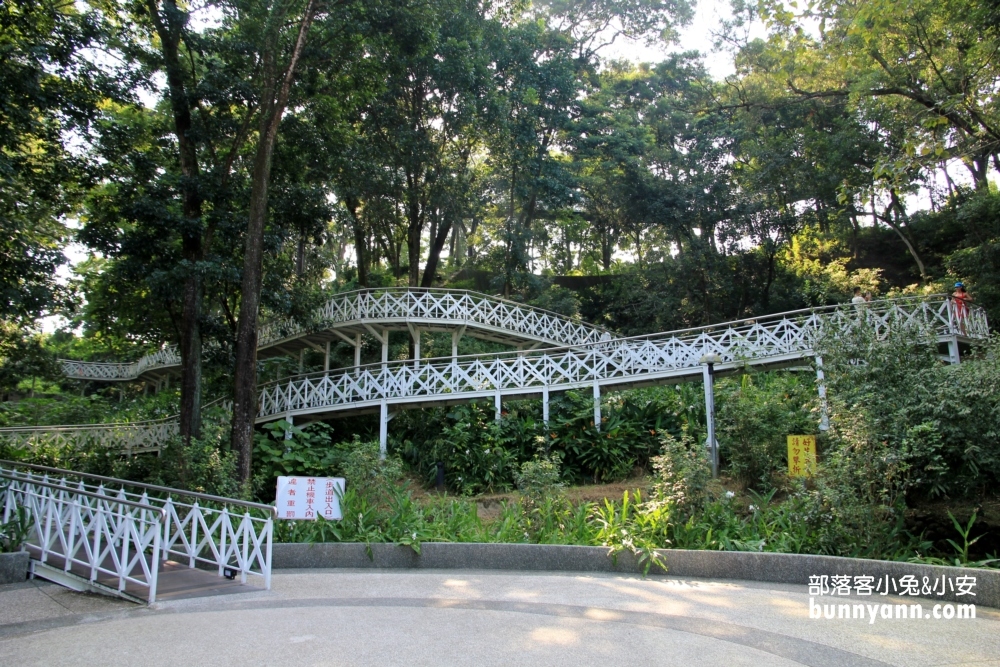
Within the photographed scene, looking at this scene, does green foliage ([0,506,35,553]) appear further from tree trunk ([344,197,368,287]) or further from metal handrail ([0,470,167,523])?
tree trunk ([344,197,368,287])

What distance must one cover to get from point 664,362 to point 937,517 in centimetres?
840

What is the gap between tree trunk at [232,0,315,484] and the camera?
11.6m

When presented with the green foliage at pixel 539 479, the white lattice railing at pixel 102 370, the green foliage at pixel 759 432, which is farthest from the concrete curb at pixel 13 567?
the white lattice railing at pixel 102 370

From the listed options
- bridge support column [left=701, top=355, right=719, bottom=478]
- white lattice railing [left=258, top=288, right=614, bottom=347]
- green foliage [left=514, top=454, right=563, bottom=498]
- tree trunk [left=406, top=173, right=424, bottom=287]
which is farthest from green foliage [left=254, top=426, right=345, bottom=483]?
bridge support column [left=701, top=355, right=719, bottom=478]

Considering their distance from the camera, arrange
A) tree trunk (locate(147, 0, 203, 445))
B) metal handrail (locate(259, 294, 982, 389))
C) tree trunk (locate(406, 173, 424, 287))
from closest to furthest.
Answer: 1. metal handrail (locate(259, 294, 982, 389))
2. tree trunk (locate(147, 0, 203, 445))
3. tree trunk (locate(406, 173, 424, 287))

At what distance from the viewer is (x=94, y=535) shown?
6.73 m

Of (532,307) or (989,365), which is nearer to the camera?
(989,365)

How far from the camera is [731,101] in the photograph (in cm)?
2294

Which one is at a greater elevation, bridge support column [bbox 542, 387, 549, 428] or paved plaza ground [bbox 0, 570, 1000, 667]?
bridge support column [bbox 542, 387, 549, 428]

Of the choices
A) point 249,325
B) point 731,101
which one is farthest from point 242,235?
point 731,101

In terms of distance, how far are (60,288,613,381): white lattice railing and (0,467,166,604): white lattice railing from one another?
9912 mm

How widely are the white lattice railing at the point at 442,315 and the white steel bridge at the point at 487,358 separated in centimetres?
3

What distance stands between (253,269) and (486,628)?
8.77m

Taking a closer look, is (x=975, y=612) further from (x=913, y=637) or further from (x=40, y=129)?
(x=40, y=129)
